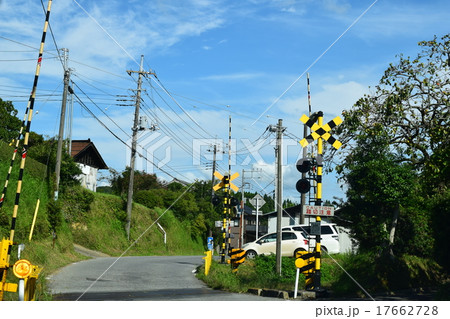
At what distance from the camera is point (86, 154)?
50.0 m

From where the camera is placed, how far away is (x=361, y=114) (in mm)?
17016

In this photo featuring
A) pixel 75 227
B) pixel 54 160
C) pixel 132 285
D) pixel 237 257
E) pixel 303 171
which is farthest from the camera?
pixel 75 227

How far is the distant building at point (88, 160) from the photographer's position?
4797 cm

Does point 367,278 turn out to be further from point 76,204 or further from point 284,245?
point 76,204

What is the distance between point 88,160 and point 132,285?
1476 inches

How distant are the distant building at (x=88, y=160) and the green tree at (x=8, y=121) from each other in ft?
28.7

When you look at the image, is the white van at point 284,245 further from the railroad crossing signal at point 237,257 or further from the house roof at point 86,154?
the house roof at point 86,154

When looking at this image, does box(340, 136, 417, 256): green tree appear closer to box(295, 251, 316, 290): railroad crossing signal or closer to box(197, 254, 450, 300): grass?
box(197, 254, 450, 300): grass

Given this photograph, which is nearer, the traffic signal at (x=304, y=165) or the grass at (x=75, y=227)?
the traffic signal at (x=304, y=165)

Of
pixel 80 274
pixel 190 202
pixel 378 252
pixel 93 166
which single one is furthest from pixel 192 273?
pixel 93 166

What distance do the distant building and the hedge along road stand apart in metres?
29.3

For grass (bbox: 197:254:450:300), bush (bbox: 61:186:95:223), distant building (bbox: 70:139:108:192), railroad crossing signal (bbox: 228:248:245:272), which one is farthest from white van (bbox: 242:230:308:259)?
distant building (bbox: 70:139:108:192)

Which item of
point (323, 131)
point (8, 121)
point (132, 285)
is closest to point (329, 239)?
point (323, 131)

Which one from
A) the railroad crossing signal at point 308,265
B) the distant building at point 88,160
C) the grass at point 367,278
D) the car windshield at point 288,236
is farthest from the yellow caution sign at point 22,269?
the distant building at point 88,160
